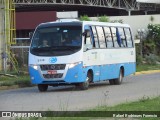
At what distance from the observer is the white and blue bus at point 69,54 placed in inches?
824

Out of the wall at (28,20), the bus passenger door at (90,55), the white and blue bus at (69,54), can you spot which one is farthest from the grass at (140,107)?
the wall at (28,20)

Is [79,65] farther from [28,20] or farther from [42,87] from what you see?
[28,20]

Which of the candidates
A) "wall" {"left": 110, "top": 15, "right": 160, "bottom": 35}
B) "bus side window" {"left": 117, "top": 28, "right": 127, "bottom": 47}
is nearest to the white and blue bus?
"bus side window" {"left": 117, "top": 28, "right": 127, "bottom": 47}

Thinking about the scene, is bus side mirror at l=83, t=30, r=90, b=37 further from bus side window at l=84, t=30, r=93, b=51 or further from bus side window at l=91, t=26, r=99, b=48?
bus side window at l=91, t=26, r=99, b=48

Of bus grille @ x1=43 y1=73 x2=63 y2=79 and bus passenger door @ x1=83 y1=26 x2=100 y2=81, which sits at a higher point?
bus passenger door @ x1=83 y1=26 x2=100 y2=81

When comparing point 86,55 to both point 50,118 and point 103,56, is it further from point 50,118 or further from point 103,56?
point 50,118

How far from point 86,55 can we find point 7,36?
1215cm

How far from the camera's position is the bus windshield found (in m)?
21.1

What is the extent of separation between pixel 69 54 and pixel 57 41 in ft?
2.94

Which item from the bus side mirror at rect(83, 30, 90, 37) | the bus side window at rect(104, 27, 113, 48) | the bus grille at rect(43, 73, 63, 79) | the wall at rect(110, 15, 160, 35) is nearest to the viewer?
the bus grille at rect(43, 73, 63, 79)

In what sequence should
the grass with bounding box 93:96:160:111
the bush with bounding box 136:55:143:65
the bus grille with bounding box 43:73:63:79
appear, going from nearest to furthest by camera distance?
the grass with bounding box 93:96:160:111
the bus grille with bounding box 43:73:63:79
the bush with bounding box 136:55:143:65

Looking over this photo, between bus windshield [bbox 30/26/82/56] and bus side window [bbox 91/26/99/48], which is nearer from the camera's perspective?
bus windshield [bbox 30/26/82/56]

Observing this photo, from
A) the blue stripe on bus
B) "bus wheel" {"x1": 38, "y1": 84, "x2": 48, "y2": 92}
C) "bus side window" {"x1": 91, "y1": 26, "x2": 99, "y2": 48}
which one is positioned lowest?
"bus wheel" {"x1": 38, "y1": 84, "x2": 48, "y2": 92}

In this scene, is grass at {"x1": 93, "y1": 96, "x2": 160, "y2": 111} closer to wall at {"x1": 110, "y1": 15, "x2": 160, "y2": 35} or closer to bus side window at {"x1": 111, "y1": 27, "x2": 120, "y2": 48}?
bus side window at {"x1": 111, "y1": 27, "x2": 120, "y2": 48}
